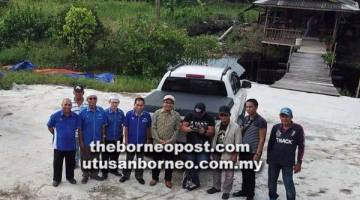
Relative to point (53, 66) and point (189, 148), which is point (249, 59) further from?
point (189, 148)

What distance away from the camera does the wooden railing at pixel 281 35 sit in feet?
80.7

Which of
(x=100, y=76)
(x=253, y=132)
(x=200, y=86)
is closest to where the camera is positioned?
(x=253, y=132)

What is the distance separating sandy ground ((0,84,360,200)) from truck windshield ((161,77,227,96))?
1.73 meters

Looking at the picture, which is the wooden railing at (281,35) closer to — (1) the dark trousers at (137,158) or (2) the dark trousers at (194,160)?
(2) the dark trousers at (194,160)

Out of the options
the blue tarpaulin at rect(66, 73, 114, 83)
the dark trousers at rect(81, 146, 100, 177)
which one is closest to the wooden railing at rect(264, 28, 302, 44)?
the blue tarpaulin at rect(66, 73, 114, 83)

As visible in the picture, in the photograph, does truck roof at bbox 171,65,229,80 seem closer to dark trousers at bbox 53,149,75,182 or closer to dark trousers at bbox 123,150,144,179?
dark trousers at bbox 123,150,144,179

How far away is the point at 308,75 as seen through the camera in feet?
65.2

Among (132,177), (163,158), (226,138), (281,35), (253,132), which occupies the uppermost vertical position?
(281,35)

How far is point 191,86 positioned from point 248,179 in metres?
2.59


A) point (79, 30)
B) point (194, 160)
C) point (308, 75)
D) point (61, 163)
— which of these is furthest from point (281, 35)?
point (61, 163)

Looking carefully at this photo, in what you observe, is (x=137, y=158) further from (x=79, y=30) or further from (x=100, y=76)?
(x=79, y=30)

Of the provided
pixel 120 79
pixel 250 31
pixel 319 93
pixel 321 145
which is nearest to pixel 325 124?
pixel 321 145

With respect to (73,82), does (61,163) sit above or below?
above

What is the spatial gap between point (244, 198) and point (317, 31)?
2346 centimetres
